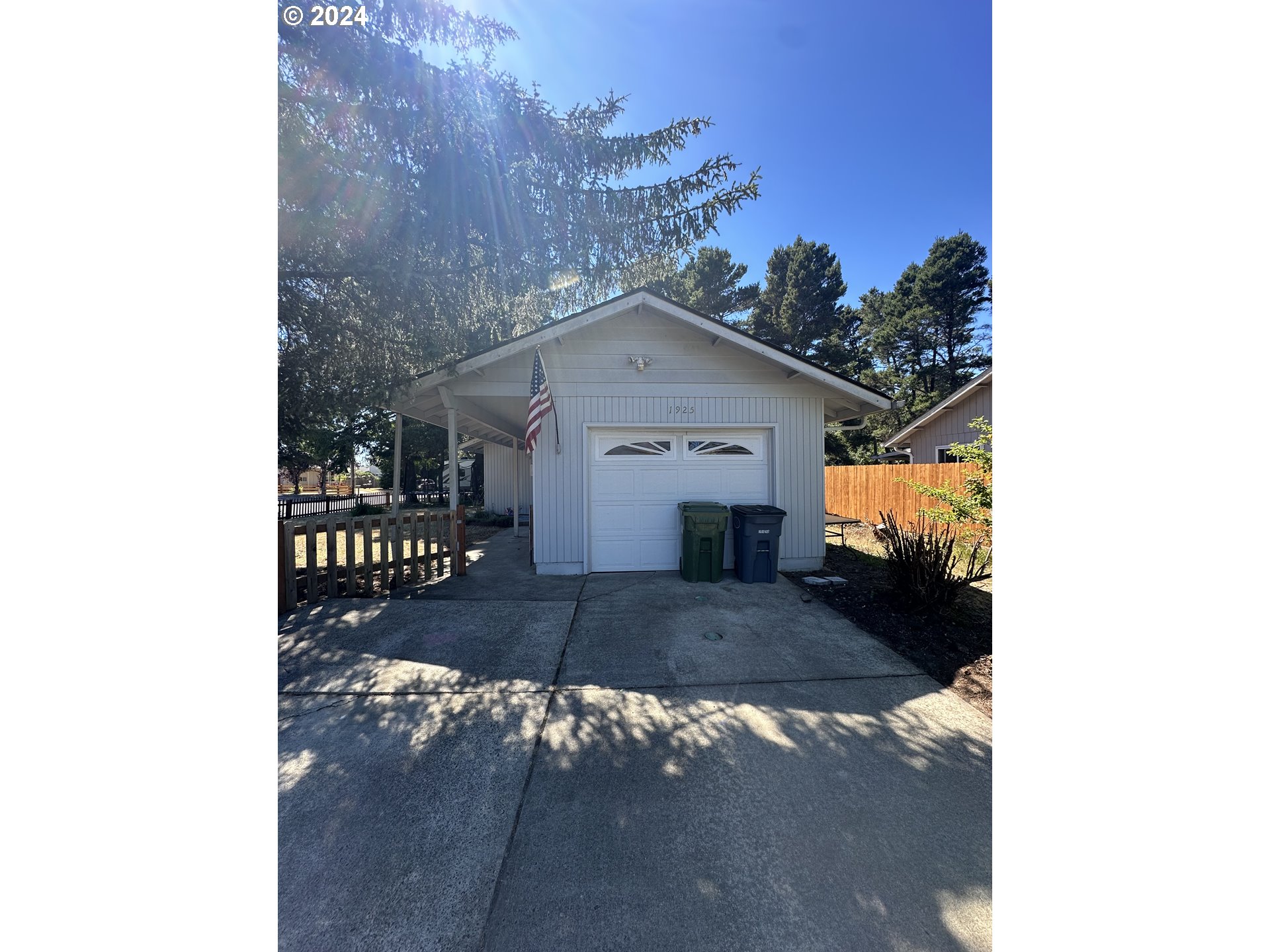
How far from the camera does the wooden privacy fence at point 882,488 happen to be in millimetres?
10297

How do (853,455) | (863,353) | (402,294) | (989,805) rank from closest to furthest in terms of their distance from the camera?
1. (989,805)
2. (402,294)
3. (853,455)
4. (863,353)

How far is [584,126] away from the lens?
470cm

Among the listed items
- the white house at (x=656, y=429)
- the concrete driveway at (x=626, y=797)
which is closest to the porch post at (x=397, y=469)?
the white house at (x=656, y=429)

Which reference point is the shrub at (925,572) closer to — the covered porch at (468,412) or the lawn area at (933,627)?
the lawn area at (933,627)

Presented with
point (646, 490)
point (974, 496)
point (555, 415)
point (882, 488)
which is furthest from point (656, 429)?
point (882, 488)

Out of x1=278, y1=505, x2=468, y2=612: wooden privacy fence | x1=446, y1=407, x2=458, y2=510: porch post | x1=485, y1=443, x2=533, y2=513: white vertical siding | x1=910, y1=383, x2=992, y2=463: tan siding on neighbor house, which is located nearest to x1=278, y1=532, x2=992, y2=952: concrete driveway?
x1=278, y1=505, x2=468, y2=612: wooden privacy fence

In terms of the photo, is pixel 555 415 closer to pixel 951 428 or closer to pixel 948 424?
pixel 951 428

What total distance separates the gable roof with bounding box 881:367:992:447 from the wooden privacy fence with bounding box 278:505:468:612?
14.5m

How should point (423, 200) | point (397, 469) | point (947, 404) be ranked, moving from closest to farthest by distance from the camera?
point (423, 200), point (397, 469), point (947, 404)

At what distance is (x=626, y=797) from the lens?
73.8 inches

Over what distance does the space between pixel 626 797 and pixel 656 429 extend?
4.80m
